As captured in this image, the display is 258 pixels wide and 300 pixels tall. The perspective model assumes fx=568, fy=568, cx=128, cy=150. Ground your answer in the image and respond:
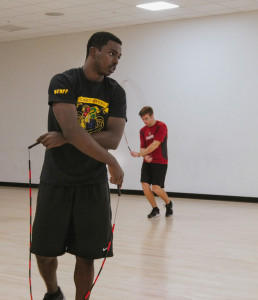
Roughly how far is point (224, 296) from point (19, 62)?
10.3m

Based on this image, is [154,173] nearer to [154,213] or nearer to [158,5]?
[154,213]

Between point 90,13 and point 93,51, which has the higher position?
point 90,13

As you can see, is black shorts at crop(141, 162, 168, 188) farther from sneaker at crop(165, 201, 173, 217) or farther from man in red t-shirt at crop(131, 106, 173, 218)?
sneaker at crop(165, 201, 173, 217)

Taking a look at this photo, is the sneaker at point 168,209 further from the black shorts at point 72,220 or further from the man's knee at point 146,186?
the black shorts at point 72,220

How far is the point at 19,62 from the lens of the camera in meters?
13.3

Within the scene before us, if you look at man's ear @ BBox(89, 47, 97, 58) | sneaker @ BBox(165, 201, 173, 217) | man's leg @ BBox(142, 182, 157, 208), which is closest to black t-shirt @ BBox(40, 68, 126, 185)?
man's ear @ BBox(89, 47, 97, 58)

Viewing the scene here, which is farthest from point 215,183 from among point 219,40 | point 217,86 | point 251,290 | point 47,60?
point 251,290

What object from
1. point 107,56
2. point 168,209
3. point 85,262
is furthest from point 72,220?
point 168,209

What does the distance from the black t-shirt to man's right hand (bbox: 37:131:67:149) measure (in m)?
0.12

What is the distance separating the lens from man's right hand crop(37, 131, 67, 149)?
2.65 metres

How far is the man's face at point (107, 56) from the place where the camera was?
2744 mm

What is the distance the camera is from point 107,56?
275cm

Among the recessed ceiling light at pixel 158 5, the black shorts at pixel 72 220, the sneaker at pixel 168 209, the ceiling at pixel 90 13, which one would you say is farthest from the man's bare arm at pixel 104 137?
the recessed ceiling light at pixel 158 5

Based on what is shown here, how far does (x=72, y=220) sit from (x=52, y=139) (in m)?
0.47
